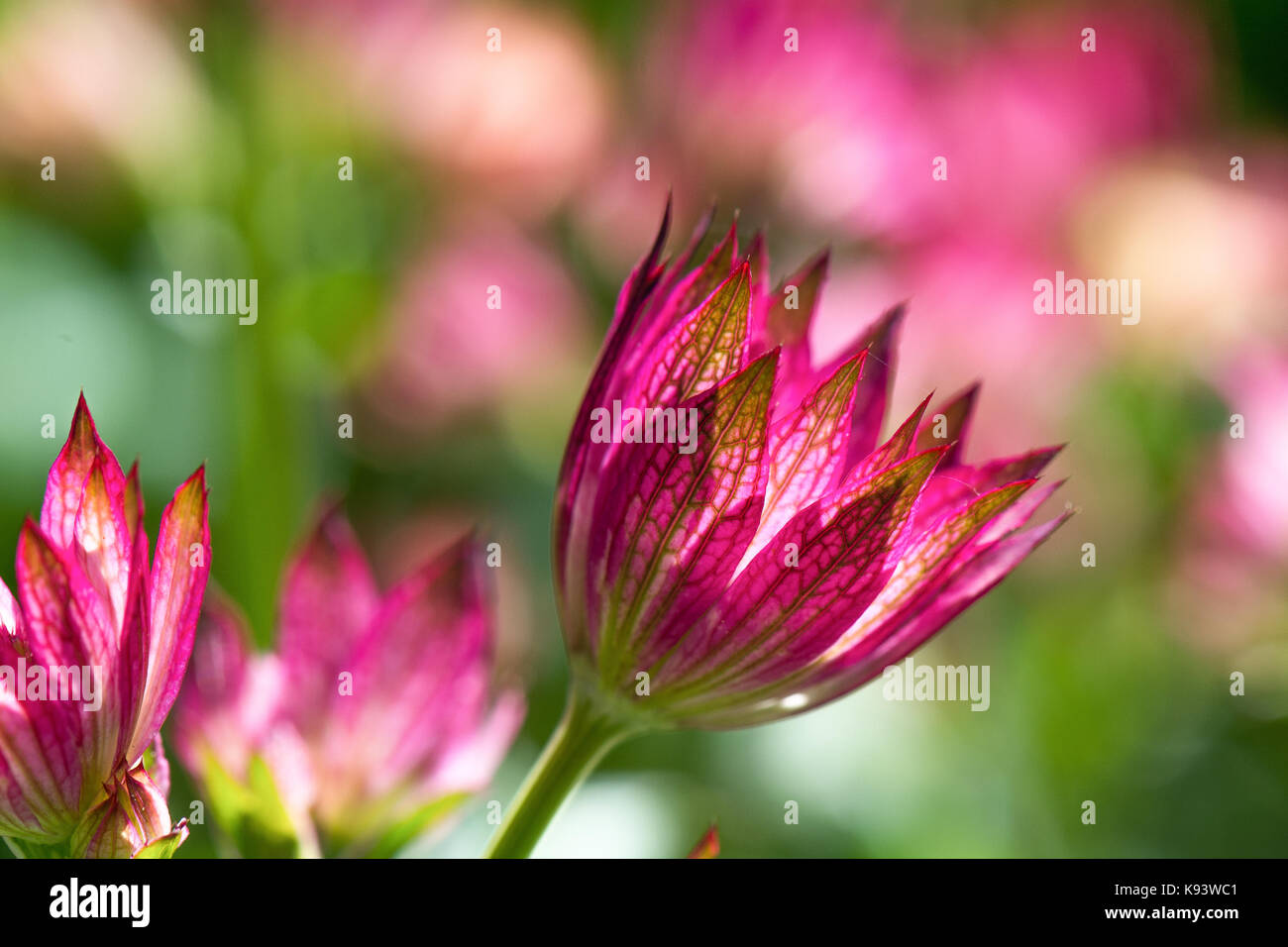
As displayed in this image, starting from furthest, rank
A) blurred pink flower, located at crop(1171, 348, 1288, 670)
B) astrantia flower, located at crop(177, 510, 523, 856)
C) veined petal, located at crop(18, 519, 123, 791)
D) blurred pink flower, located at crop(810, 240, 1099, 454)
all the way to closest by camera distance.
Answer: blurred pink flower, located at crop(810, 240, 1099, 454) < blurred pink flower, located at crop(1171, 348, 1288, 670) < astrantia flower, located at crop(177, 510, 523, 856) < veined petal, located at crop(18, 519, 123, 791)

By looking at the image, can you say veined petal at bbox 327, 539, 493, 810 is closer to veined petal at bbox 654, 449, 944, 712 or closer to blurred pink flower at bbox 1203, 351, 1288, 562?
veined petal at bbox 654, 449, 944, 712

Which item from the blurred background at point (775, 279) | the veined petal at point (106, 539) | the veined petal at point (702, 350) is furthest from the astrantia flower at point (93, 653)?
the blurred background at point (775, 279)

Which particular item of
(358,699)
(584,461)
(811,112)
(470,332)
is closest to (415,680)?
(358,699)

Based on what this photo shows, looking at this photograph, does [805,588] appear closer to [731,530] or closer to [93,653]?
[731,530]

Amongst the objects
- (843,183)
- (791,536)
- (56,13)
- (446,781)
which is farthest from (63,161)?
(791,536)

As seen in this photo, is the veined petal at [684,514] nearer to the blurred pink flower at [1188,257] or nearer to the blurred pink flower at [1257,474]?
the blurred pink flower at [1257,474]

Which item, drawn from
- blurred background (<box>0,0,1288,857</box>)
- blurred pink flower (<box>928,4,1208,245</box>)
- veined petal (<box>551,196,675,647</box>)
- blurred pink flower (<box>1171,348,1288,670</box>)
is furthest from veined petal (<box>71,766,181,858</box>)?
blurred pink flower (<box>928,4,1208,245</box>)
